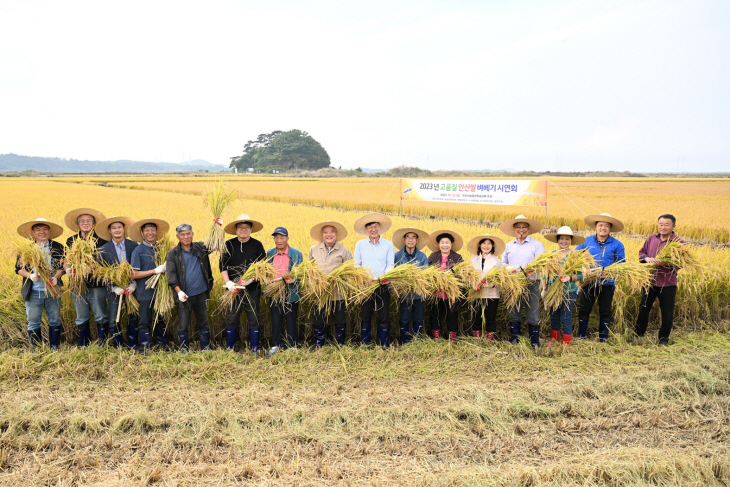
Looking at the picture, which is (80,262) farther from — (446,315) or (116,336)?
(446,315)

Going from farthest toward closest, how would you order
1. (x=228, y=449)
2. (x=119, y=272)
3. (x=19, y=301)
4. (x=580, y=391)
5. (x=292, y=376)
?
1. (x=19, y=301)
2. (x=119, y=272)
3. (x=292, y=376)
4. (x=580, y=391)
5. (x=228, y=449)

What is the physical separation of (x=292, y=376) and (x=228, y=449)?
1218 millimetres

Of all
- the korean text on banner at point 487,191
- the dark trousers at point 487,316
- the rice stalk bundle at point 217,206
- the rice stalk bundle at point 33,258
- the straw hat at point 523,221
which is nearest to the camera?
the rice stalk bundle at point 33,258

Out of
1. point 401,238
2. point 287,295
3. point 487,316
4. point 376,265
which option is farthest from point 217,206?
point 487,316

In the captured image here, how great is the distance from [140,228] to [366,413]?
10.7ft

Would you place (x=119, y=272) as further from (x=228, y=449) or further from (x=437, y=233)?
(x=437, y=233)

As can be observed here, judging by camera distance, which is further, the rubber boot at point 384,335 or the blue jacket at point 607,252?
the blue jacket at point 607,252

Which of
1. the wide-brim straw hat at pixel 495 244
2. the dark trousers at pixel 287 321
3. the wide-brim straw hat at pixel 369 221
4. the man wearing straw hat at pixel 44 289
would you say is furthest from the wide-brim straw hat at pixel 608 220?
the man wearing straw hat at pixel 44 289

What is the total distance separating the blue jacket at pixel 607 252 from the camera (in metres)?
5.29

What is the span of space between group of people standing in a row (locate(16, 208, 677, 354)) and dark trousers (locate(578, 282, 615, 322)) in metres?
0.01

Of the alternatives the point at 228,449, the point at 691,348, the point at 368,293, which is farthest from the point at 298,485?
the point at 691,348

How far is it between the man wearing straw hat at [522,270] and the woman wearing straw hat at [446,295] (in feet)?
1.91

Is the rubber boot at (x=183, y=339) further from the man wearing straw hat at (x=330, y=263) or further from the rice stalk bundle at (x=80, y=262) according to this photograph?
the man wearing straw hat at (x=330, y=263)

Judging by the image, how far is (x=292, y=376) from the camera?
4.24m
